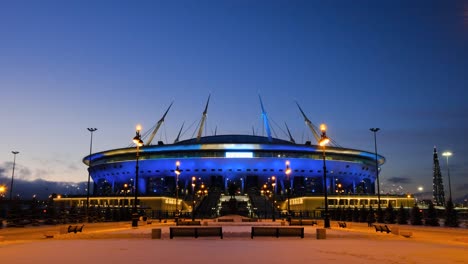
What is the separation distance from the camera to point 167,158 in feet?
386

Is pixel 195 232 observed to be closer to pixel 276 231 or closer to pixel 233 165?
pixel 276 231

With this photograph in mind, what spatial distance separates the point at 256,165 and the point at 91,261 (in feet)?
343

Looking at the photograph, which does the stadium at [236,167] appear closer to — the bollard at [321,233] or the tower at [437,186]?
the tower at [437,186]

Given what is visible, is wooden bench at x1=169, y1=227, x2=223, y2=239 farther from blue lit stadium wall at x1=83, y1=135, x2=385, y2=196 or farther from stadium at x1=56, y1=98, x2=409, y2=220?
blue lit stadium wall at x1=83, y1=135, x2=385, y2=196

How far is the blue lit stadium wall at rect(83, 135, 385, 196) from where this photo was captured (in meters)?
117

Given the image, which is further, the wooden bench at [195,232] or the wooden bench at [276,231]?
the wooden bench at [276,231]

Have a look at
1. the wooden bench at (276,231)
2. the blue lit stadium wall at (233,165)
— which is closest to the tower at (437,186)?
the blue lit stadium wall at (233,165)

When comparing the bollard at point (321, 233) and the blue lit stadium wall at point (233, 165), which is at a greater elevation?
the blue lit stadium wall at point (233, 165)

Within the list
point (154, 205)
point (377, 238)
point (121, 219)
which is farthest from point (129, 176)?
point (377, 238)

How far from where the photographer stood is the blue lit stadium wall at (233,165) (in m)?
117

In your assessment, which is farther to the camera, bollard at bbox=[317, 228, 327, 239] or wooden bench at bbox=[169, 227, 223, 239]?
wooden bench at bbox=[169, 227, 223, 239]

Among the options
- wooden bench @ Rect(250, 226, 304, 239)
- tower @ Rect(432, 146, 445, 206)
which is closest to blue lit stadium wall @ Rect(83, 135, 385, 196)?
tower @ Rect(432, 146, 445, 206)

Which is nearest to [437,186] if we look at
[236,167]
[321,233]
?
[236,167]

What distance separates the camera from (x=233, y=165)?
389 feet
